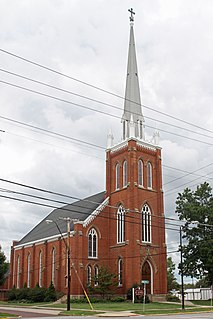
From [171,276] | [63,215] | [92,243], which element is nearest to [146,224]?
[92,243]

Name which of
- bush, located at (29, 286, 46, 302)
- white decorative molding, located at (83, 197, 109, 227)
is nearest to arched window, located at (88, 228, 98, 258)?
white decorative molding, located at (83, 197, 109, 227)

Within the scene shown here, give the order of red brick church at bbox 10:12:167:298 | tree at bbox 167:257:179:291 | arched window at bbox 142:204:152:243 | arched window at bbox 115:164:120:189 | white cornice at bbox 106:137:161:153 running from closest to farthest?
red brick church at bbox 10:12:167:298
arched window at bbox 142:204:152:243
white cornice at bbox 106:137:161:153
arched window at bbox 115:164:120:189
tree at bbox 167:257:179:291

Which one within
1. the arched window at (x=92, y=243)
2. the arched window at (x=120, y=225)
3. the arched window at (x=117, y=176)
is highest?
the arched window at (x=117, y=176)

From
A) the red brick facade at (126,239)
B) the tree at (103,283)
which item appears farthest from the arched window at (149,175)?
the tree at (103,283)

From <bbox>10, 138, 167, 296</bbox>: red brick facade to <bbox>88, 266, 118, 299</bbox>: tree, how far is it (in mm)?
1255

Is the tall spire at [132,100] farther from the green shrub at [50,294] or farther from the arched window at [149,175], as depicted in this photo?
the green shrub at [50,294]

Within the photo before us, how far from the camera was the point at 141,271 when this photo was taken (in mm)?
52656

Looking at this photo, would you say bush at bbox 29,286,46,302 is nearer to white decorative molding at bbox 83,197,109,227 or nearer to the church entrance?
white decorative molding at bbox 83,197,109,227

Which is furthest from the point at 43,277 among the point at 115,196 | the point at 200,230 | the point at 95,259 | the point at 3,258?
the point at 200,230

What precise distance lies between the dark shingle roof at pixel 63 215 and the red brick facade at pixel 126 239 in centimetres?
204

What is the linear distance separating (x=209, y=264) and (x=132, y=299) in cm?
991

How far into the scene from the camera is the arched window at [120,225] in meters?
55.5

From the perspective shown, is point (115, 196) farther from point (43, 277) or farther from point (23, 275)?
point (23, 275)

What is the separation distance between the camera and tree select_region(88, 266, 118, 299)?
5050cm
